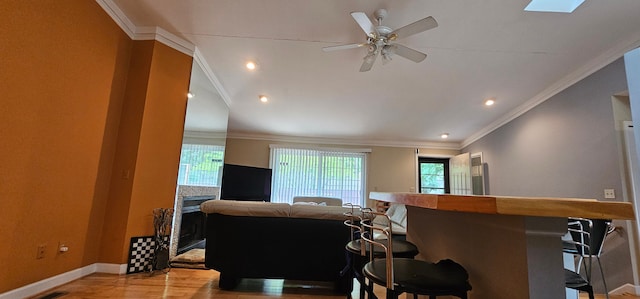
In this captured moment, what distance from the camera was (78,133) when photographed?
2.47 meters

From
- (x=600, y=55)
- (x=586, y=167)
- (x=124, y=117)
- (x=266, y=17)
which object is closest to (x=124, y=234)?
(x=124, y=117)

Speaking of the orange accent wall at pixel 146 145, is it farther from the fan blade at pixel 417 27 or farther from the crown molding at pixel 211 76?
the fan blade at pixel 417 27

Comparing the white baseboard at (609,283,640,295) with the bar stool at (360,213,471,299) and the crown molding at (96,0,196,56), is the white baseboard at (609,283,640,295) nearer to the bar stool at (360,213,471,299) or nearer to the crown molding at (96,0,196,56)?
the bar stool at (360,213,471,299)

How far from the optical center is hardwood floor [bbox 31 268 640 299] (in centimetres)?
231

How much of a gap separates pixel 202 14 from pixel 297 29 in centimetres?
97

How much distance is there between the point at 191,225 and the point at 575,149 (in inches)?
208

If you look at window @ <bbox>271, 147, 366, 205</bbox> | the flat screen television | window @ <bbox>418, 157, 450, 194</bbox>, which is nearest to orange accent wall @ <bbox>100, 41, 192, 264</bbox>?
the flat screen television

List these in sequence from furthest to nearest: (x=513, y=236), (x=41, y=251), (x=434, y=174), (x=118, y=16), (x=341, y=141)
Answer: (x=434, y=174) < (x=341, y=141) < (x=118, y=16) < (x=41, y=251) < (x=513, y=236)

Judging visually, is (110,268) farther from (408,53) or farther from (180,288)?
(408,53)

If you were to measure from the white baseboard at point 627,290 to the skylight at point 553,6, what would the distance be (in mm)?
2850

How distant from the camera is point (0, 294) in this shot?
1.93 meters

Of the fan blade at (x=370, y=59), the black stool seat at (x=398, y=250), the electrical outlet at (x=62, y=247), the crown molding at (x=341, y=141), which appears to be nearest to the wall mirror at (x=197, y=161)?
the electrical outlet at (x=62, y=247)

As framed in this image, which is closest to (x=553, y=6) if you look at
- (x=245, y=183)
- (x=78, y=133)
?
(x=78, y=133)

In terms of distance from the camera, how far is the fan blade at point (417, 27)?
2.26 metres
